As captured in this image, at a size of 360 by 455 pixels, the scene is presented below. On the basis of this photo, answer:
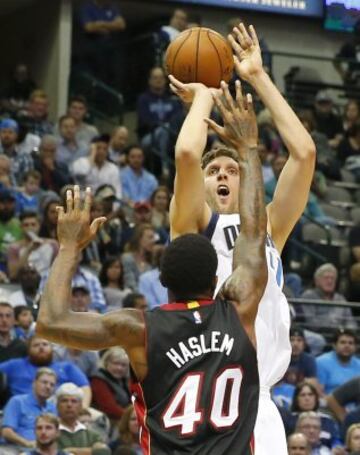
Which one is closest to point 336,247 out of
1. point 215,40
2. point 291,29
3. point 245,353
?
point 291,29

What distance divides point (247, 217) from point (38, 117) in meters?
12.1

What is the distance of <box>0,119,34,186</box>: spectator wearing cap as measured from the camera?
15922mm

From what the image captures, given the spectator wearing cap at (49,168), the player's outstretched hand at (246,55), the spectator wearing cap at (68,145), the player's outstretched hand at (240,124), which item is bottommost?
the player's outstretched hand at (240,124)

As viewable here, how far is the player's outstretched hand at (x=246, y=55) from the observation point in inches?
255

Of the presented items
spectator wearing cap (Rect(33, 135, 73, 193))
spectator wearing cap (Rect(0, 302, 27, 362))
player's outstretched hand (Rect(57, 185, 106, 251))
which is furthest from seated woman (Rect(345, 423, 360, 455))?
player's outstretched hand (Rect(57, 185, 106, 251))

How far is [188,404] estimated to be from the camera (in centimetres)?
526

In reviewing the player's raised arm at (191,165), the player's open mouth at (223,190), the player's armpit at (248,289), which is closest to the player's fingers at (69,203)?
the player's armpit at (248,289)

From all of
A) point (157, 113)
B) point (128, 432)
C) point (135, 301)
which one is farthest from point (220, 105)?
point (157, 113)

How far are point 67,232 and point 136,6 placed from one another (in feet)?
50.3

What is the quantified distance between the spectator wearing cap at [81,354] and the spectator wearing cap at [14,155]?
117 inches

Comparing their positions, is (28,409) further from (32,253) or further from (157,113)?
(157,113)

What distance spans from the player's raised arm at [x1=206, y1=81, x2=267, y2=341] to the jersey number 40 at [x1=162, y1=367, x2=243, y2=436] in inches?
9.4

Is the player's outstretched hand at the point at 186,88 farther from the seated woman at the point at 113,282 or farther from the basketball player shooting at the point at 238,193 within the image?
the seated woman at the point at 113,282

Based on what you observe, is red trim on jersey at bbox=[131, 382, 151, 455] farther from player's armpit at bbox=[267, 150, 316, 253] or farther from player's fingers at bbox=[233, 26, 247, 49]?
player's fingers at bbox=[233, 26, 247, 49]
